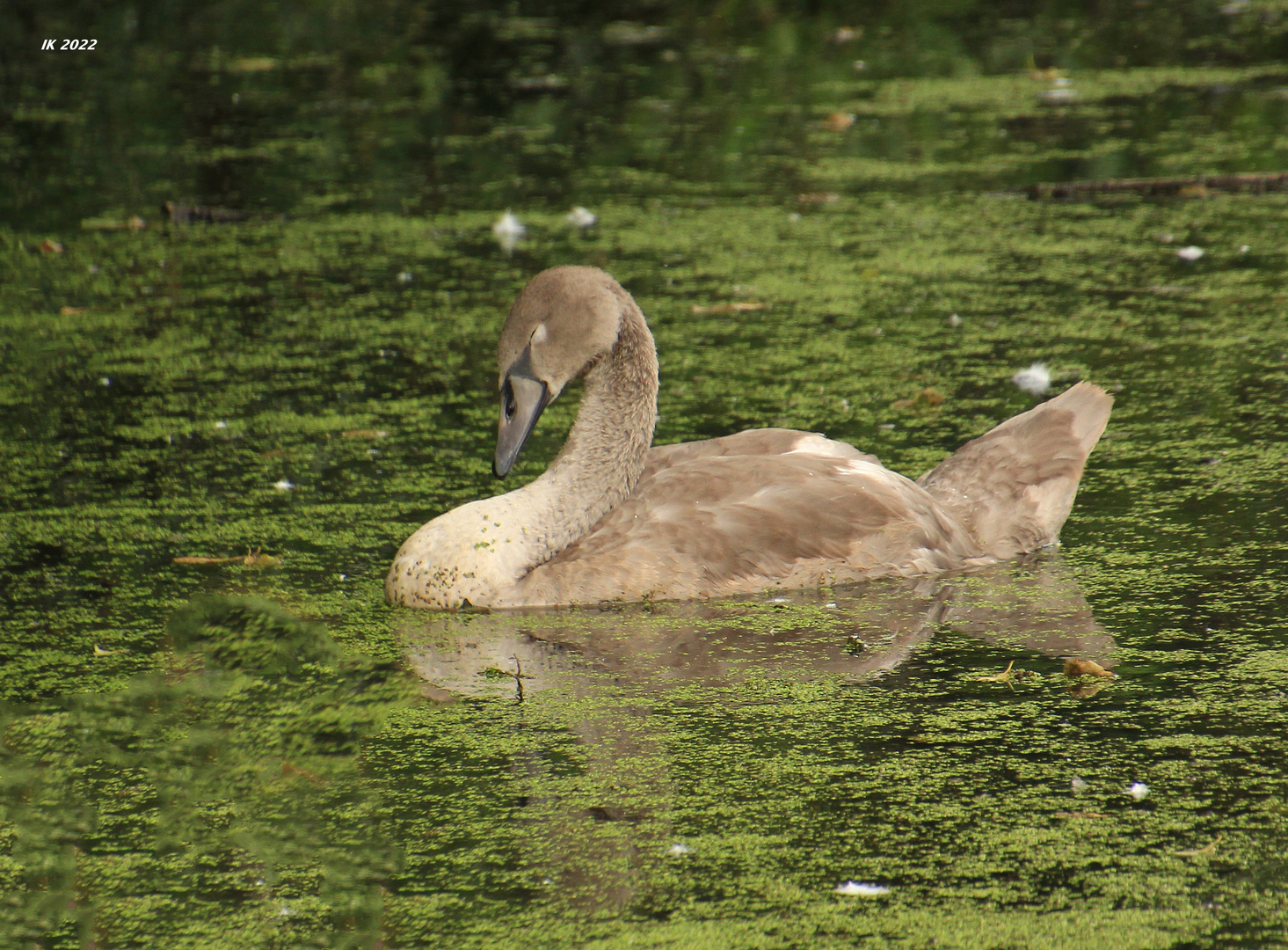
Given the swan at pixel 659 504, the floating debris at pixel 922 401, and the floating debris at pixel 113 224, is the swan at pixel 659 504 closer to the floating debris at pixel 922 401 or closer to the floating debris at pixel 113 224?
the floating debris at pixel 922 401

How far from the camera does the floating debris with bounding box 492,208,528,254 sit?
8016 mm

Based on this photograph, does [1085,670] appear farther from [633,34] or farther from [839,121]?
[633,34]

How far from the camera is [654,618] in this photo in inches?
168

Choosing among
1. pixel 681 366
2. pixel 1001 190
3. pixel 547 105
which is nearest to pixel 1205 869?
pixel 681 366

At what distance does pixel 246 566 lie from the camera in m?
4.66

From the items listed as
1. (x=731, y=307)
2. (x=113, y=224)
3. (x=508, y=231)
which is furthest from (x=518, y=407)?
(x=113, y=224)

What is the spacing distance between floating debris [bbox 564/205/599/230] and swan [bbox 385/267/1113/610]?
3519 mm

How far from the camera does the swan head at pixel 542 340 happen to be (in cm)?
454

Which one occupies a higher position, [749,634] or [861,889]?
[861,889]

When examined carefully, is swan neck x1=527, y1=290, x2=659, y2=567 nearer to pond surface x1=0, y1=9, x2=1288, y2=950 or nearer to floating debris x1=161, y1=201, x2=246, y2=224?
pond surface x1=0, y1=9, x2=1288, y2=950

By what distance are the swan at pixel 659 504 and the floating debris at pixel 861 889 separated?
4.95 feet

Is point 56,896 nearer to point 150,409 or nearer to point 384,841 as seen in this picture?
point 384,841

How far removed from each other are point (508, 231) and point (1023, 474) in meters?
3.98

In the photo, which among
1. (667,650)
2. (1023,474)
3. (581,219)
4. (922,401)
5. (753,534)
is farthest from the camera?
(581,219)
